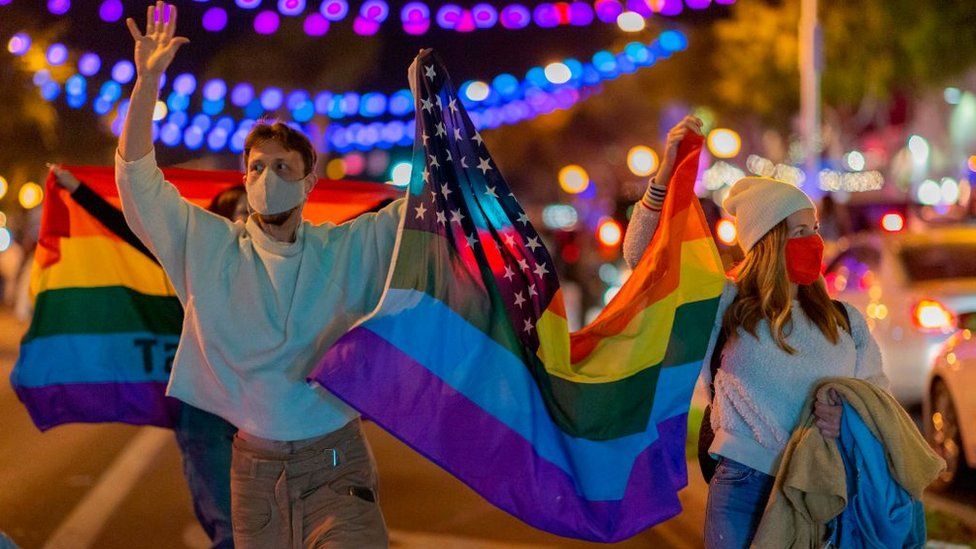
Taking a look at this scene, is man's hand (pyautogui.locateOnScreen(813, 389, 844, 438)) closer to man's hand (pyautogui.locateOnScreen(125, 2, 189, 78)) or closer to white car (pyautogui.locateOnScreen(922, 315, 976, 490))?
man's hand (pyautogui.locateOnScreen(125, 2, 189, 78))

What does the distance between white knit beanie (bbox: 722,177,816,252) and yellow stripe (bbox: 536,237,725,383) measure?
0.50 feet

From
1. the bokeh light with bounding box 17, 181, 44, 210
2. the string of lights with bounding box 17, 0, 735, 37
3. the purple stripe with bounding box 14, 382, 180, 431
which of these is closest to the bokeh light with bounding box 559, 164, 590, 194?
the bokeh light with bounding box 17, 181, 44, 210

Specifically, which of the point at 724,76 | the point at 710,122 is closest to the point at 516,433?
the point at 724,76

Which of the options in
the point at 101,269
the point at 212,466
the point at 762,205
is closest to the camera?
the point at 762,205

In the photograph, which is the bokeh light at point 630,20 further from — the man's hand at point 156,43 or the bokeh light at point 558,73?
the man's hand at point 156,43

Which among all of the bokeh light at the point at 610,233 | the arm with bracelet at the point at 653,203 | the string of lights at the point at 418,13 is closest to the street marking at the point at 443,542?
the arm with bracelet at the point at 653,203

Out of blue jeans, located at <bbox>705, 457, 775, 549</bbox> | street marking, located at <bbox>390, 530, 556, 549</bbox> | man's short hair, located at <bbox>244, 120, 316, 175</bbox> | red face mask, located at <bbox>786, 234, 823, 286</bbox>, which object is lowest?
street marking, located at <bbox>390, 530, 556, 549</bbox>

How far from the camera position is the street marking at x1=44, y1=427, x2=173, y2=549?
323 inches

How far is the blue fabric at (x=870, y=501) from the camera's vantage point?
4363 mm

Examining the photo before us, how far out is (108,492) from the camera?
9.66m

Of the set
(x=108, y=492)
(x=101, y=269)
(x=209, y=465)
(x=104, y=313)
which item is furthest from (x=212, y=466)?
(x=108, y=492)

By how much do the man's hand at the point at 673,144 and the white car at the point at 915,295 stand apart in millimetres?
6689

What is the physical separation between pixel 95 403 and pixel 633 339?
9.54 ft

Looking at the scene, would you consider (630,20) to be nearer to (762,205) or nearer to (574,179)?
(762,205)
